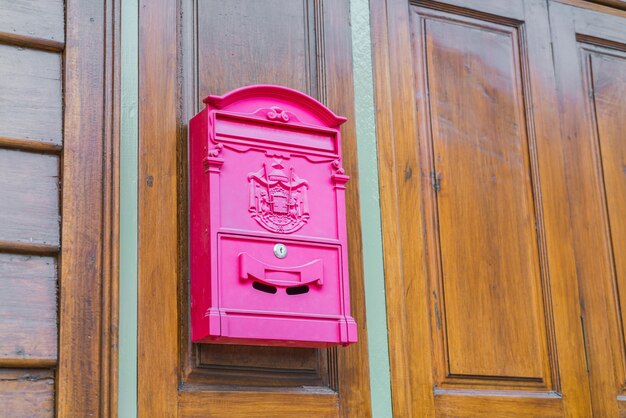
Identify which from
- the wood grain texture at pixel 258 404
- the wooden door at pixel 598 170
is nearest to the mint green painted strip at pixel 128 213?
the wood grain texture at pixel 258 404

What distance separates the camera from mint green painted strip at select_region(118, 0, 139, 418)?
197 centimetres

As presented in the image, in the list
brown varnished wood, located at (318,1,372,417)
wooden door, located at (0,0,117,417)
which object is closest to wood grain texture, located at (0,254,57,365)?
wooden door, located at (0,0,117,417)

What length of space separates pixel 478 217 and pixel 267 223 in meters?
0.62

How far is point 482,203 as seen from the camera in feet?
8.16

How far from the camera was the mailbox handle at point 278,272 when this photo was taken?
2.01 metres

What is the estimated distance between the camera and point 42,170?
78.2 inches

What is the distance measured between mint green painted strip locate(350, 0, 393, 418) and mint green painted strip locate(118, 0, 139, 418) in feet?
1.72

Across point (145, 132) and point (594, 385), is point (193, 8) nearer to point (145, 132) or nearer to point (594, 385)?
point (145, 132)

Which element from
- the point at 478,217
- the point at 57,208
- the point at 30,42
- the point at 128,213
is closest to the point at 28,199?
the point at 57,208

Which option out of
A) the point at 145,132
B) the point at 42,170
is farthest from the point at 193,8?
the point at 42,170

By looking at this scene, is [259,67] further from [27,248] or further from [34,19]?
[27,248]

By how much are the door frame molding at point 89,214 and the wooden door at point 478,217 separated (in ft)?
2.09

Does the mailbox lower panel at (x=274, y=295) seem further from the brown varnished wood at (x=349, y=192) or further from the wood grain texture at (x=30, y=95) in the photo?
the wood grain texture at (x=30, y=95)

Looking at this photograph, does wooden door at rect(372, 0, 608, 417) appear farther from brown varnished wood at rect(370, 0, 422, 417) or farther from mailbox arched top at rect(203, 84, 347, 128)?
mailbox arched top at rect(203, 84, 347, 128)
